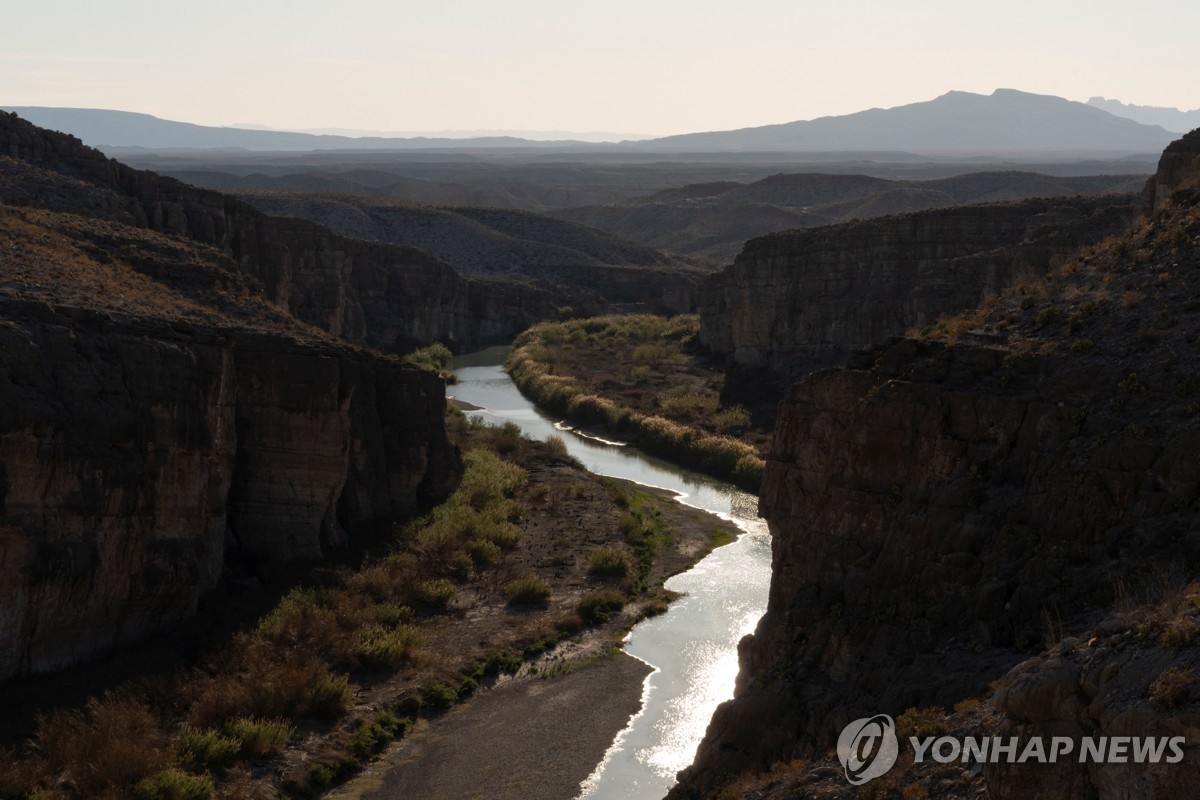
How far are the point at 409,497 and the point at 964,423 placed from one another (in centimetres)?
2394

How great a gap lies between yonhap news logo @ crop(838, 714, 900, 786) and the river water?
793 cm

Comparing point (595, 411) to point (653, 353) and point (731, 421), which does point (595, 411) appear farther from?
point (653, 353)

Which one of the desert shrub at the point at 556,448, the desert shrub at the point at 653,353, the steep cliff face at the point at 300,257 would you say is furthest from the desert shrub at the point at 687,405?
the steep cliff face at the point at 300,257

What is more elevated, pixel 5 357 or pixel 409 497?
pixel 5 357

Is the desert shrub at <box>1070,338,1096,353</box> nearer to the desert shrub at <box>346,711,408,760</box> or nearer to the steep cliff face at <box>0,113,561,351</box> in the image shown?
the desert shrub at <box>346,711,408,760</box>

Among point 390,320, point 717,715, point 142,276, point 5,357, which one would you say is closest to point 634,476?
point 142,276

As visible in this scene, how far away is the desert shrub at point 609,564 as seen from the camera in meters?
38.8

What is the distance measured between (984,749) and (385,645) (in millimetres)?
18493

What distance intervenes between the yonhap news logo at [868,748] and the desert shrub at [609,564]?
21.2 metres

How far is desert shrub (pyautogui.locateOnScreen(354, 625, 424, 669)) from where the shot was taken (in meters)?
30.8

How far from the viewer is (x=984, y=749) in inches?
578

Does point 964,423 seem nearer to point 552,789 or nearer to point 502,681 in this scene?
point 552,789

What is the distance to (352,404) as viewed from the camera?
38.0m

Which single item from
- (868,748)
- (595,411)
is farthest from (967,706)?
(595,411)
